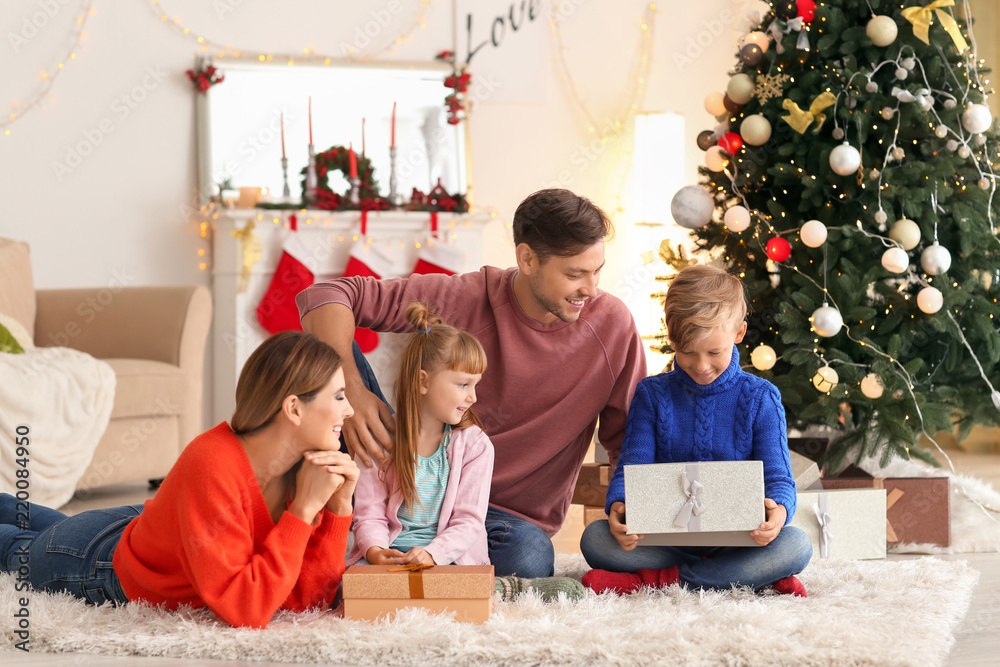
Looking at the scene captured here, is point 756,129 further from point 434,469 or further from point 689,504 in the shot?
point 434,469

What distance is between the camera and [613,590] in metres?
1.81

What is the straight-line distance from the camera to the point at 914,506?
7.57ft

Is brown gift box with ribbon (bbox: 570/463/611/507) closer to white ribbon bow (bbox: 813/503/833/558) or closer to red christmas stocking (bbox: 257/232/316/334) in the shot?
white ribbon bow (bbox: 813/503/833/558)

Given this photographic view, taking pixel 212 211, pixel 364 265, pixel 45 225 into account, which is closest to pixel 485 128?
pixel 364 265

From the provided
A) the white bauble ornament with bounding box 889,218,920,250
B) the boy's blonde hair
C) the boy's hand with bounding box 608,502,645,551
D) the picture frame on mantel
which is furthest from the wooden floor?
the picture frame on mantel

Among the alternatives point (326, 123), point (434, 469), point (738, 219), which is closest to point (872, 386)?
point (738, 219)

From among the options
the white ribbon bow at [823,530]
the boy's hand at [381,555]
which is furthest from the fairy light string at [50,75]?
the white ribbon bow at [823,530]

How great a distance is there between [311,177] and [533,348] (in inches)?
96.2

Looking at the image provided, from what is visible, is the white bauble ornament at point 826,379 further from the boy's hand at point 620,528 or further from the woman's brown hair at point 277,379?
the woman's brown hair at point 277,379

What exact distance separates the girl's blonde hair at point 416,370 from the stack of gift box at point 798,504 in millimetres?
361

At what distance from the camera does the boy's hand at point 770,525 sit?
5.64 feet

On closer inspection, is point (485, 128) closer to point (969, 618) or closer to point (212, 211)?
point (212, 211)

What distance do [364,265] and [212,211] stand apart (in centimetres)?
67

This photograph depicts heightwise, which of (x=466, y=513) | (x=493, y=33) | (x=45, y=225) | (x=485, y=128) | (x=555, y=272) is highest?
(x=493, y=33)
